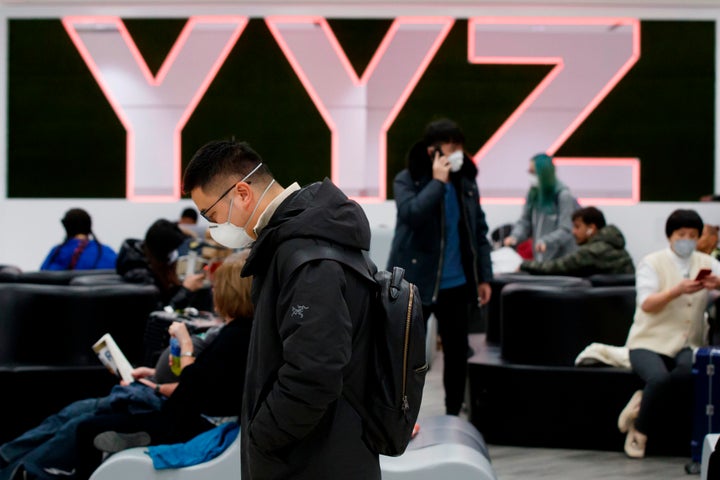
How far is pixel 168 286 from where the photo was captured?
217 inches

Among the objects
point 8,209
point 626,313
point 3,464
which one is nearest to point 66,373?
point 3,464

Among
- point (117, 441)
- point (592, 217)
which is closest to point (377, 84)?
point (592, 217)

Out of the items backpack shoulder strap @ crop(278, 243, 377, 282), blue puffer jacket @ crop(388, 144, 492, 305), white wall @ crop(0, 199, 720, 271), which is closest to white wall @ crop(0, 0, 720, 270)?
white wall @ crop(0, 199, 720, 271)

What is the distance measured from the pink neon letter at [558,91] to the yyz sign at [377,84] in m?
0.01

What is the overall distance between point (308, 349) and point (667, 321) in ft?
11.6

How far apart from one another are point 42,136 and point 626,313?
26.6ft

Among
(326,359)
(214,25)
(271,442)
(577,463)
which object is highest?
(214,25)

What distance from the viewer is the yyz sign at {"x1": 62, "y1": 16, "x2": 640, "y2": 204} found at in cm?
1125

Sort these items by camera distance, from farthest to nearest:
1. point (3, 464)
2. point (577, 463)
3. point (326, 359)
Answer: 1. point (577, 463)
2. point (3, 464)
3. point (326, 359)

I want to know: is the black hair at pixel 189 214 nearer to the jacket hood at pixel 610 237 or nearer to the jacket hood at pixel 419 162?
the jacket hood at pixel 610 237

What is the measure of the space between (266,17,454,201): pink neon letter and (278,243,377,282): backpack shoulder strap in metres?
9.21

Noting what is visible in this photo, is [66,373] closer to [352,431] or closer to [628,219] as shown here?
[352,431]

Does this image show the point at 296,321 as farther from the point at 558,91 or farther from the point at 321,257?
the point at 558,91

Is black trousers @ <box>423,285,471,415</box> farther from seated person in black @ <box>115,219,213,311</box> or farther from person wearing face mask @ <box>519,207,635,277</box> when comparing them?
person wearing face mask @ <box>519,207,635,277</box>
